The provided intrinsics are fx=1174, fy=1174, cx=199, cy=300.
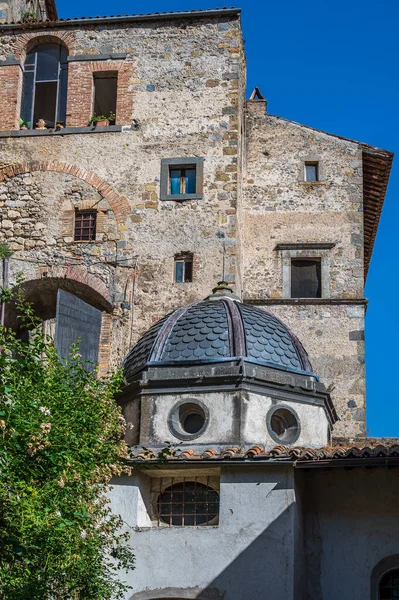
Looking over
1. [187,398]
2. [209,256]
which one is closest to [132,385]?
[187,398]

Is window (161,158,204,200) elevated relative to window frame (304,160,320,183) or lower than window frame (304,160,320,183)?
lower

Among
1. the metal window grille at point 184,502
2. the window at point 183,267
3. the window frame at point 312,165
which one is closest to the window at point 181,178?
the window at point 183,267

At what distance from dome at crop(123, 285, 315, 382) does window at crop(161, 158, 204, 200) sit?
4740mm

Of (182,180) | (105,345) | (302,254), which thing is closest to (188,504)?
(105,345)

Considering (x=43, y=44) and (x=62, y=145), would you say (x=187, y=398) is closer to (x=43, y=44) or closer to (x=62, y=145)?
(x=62, y=145)

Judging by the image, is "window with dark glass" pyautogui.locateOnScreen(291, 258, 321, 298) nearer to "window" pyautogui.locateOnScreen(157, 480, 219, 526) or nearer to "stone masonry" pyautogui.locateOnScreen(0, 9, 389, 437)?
"stone masonry" pyautogui.locateOnScreen(0, 9, 389, 437)

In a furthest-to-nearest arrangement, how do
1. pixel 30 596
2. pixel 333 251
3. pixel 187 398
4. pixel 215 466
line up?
1. pixel 333 251
2. pixel 187 398
3. pixel 215 466
4. pixel 30 596

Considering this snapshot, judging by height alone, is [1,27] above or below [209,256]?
above

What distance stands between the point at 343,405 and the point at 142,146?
7.29m

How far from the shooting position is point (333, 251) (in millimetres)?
27281

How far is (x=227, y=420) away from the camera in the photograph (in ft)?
64.0

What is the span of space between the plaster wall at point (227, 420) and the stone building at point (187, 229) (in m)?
0.02

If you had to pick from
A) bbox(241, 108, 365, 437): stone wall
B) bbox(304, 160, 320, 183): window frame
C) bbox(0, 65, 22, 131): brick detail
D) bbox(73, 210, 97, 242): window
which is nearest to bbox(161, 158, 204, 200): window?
bbox(73, 210, 97, 242): window

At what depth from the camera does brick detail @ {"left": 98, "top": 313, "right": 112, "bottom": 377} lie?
2457 cm
